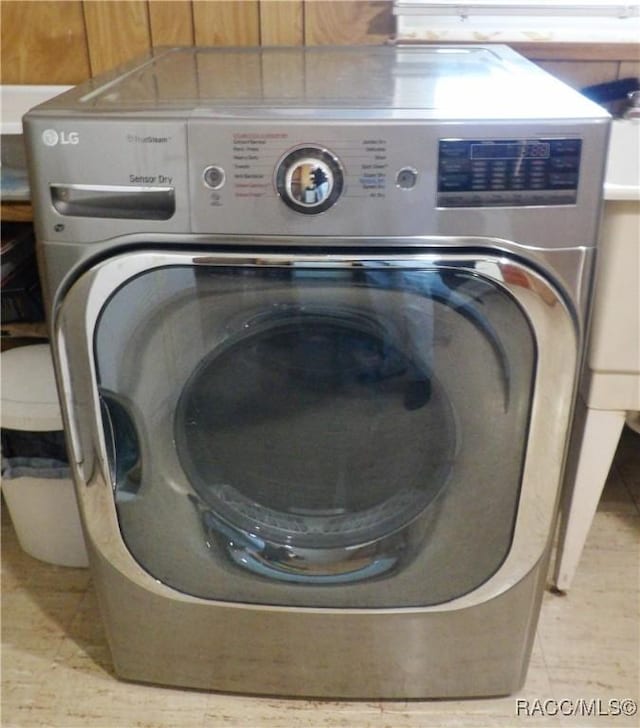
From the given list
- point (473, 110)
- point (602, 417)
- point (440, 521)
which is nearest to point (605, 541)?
point (602, 417)

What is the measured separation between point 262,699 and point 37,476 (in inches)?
20.4

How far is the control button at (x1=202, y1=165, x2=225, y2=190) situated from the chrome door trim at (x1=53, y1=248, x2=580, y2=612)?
2.9 inches

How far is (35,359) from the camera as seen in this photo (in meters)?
1.36

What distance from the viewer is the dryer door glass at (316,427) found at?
88 cm

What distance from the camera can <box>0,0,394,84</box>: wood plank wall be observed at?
1.42m

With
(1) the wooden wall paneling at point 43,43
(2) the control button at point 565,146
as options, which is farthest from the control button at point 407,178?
(1) the wooden wall paneling at point 43,43

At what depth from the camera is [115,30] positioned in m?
1.46

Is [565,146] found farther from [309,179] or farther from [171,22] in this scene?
[171,22]

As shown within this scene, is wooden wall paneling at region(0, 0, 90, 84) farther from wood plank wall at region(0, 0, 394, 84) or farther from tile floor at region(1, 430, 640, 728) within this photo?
tile floor at region(1, 430, 640, 728)

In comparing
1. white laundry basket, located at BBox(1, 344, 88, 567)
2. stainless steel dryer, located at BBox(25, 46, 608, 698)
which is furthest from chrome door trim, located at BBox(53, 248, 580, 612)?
white laundry basket, located at BBox(1, 344, 88, 567)

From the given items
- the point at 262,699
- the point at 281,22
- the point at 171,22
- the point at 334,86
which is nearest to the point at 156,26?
the point at 171,22

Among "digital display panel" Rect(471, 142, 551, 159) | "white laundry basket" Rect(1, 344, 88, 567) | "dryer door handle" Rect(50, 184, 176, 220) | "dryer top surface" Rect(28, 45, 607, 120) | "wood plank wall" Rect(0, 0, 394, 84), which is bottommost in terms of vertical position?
"white laundry basket" Rect(1, 344, 88, 567)

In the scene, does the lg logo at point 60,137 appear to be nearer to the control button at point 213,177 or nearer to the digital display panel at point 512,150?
the control button at point 213,177

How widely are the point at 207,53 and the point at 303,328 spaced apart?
2.14 ft
